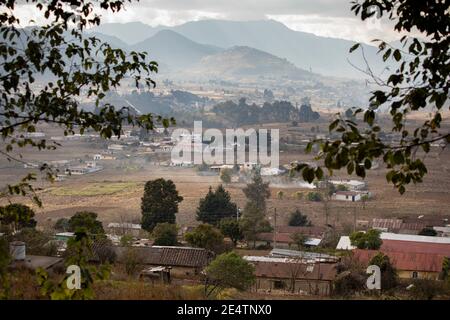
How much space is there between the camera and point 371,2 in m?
2.83

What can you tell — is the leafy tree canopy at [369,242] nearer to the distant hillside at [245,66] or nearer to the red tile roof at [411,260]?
the red tile roof at [411,260]

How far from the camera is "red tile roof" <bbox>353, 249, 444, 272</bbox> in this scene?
1470 centimetres

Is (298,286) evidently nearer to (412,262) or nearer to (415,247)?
(412,262)

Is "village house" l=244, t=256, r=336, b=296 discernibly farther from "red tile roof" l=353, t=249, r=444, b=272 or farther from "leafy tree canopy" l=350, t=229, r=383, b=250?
"leafy tree canopy" l=350, t=229, r=383, b=250

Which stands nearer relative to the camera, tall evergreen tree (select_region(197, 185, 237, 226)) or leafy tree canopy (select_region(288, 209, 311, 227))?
tall evergreen tree (select_region(197, 185, 237, 226))

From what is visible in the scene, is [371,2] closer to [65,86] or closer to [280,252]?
[65,86]

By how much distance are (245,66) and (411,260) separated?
160248 millimetres

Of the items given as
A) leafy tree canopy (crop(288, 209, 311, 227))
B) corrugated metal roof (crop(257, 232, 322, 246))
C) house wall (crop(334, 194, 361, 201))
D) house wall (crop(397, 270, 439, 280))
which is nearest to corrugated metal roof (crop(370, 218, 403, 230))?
leafy tree canopy (crop(288, 209, 311, 227))

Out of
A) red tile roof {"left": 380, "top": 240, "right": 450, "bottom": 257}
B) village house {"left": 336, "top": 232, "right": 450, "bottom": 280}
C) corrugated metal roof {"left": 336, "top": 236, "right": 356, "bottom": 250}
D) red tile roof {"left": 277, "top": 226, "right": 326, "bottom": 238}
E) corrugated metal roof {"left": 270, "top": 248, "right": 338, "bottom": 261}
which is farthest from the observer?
red tile roof {"left": 277, "top": 226, "right": 326, "bottom": 238}

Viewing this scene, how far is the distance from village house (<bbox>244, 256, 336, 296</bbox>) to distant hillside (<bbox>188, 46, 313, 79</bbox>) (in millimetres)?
154317

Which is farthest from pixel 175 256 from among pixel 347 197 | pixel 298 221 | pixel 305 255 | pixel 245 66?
pixel 245 66

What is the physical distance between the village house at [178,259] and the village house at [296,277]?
4.08 ft

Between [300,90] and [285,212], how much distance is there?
11235 centimetres
